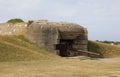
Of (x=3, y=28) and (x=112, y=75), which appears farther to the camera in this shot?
(x=3, y=28)

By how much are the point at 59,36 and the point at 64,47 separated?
4.79 feet

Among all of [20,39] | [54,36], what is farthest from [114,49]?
[20,39]

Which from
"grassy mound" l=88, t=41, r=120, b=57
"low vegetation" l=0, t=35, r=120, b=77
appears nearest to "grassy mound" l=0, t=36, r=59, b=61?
"low vegetation" l=0, t=35, r=120, b=77

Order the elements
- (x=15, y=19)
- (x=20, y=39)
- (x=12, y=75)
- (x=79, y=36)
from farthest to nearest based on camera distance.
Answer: (x=15, y=19)
(x=79, y=36)
(x=20, y=39)
(x=12, y=75)

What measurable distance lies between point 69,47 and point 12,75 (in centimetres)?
1603

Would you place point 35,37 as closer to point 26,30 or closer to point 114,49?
point 26,30

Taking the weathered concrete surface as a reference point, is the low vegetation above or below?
below

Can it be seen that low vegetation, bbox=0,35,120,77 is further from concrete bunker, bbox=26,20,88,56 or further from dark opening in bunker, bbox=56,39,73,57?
dark opening in bunker, bbox=56,39,73,57

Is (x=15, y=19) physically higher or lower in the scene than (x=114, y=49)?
higher

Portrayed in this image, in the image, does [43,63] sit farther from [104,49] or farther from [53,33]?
[104,49]

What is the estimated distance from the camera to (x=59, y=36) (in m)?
29.3

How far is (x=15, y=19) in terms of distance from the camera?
118 ft

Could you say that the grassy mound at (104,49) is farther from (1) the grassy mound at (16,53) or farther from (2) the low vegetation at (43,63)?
(1) the grassy mound at (16,53)

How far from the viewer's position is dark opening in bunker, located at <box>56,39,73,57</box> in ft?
97.7
